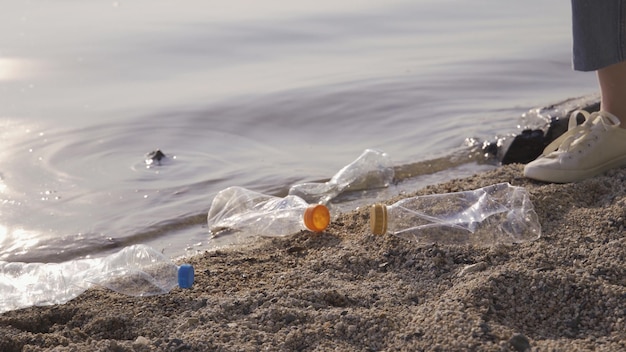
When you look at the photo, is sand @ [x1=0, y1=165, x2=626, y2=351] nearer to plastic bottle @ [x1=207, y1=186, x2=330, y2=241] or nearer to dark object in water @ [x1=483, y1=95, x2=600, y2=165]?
plastic bottle @ [x1=207, y1=186, x2=330, y2=241]

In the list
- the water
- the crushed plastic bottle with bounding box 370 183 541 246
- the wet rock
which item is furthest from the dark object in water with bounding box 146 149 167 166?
the wet rock

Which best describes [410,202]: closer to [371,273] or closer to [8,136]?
[371,273]

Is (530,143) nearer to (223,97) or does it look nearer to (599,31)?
(599,31)

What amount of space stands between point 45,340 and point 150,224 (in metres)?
1.90

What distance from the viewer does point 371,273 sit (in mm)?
2971

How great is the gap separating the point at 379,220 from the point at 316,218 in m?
0.34

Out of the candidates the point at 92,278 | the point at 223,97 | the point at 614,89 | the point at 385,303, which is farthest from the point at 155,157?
the point at 385,303

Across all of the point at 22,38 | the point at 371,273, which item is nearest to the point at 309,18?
the point at 22,38

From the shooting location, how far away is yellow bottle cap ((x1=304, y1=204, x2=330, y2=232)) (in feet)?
11.4

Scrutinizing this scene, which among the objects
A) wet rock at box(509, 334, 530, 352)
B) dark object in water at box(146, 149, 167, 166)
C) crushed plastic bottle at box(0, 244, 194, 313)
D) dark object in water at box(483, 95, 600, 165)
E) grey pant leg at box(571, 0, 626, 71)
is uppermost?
grey pant leg at box(571, 0, 626, 71)

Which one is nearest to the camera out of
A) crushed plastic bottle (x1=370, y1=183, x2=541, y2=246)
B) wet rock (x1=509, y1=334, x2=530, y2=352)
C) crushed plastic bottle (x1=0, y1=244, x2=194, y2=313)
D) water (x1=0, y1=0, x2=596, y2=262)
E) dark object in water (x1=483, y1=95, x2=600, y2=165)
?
wet rock (x1=509, y1=334, x2=530, y2=352)

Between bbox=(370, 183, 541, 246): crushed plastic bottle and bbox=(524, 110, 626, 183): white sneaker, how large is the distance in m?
0.23

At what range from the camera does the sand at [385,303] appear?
245cm

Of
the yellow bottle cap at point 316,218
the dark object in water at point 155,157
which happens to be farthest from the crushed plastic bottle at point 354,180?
the yellow bottle cap at point 316,218
